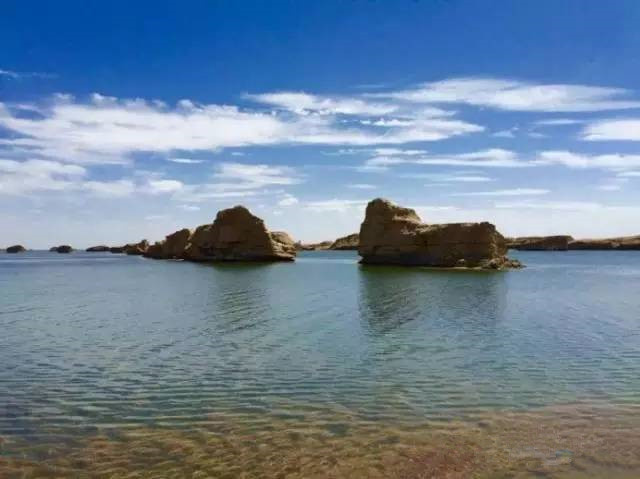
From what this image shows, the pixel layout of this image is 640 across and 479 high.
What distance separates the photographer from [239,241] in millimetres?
122188

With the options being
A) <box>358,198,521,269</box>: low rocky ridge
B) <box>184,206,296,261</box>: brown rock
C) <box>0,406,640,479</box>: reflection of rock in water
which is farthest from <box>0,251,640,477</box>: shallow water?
<box>184,206,296,261</box>: brown rock

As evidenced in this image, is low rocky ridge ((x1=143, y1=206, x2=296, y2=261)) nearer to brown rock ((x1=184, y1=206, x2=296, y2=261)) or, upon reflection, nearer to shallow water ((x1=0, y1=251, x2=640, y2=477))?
brown rock ((x1=184, y1=206, x2=296, y2=261))

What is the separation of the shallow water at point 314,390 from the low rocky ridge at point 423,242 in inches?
2217

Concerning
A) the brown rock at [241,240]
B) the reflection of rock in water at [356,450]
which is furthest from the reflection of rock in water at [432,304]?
the brown rock at [241,240]

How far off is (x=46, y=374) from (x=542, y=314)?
89.0 ft

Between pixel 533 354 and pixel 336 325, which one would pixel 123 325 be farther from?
pixel 533 354

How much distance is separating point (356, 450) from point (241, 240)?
369ft

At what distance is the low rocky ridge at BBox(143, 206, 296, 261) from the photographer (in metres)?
121

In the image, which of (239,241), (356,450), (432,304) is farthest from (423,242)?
(356,450)

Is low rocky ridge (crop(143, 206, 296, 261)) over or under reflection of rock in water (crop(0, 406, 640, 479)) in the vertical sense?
over

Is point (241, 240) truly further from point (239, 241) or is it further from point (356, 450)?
point (356, 450)

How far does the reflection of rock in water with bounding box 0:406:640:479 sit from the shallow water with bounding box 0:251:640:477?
0.05 metres

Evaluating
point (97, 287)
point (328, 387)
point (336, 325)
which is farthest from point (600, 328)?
point (97, 287)

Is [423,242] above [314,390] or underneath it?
above
